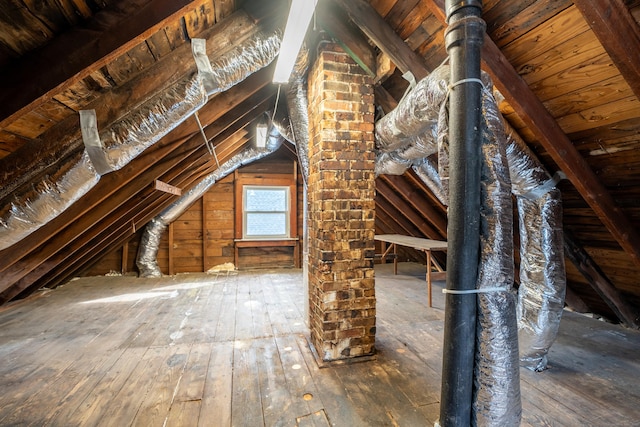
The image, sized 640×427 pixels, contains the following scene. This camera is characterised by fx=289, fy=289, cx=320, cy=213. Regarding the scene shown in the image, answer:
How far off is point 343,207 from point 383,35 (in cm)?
112

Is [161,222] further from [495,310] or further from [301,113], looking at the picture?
[495,310]

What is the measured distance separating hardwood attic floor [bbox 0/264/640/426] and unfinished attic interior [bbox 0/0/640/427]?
0.06ft

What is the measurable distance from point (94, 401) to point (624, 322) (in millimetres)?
4399

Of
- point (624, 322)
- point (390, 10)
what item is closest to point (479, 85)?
point (390, 10)

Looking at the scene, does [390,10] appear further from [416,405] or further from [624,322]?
[624,322]

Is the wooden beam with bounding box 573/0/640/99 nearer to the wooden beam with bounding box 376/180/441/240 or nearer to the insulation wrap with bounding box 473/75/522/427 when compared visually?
the insulation wrap with bounding box 473/75/522/427

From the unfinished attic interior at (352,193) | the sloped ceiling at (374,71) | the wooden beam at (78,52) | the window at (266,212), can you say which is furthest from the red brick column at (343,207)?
the window at (266,212)

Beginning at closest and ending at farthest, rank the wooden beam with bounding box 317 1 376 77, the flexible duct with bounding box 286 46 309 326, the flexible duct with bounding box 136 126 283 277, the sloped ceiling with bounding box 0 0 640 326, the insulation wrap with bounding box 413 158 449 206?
the sloped ceiling with bounding box 0 0 640 326
the wooden beam with bounding box 317 1 376 77
the flexible duct with bounding box 286 46 309 326
the insulation wrap with bounding box 413 158 449 206
the flexible duct with bounding box 136 126 283 277

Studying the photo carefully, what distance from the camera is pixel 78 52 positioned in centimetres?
101

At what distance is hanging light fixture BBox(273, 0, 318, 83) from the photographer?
1.22 meters

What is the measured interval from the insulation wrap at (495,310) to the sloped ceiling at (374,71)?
89 centimetres

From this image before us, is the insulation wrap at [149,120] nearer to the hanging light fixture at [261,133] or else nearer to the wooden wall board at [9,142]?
the wooden wall board at [9,142]

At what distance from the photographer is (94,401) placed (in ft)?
5.45

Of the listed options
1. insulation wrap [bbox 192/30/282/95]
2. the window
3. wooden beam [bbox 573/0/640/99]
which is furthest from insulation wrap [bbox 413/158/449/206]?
the window
